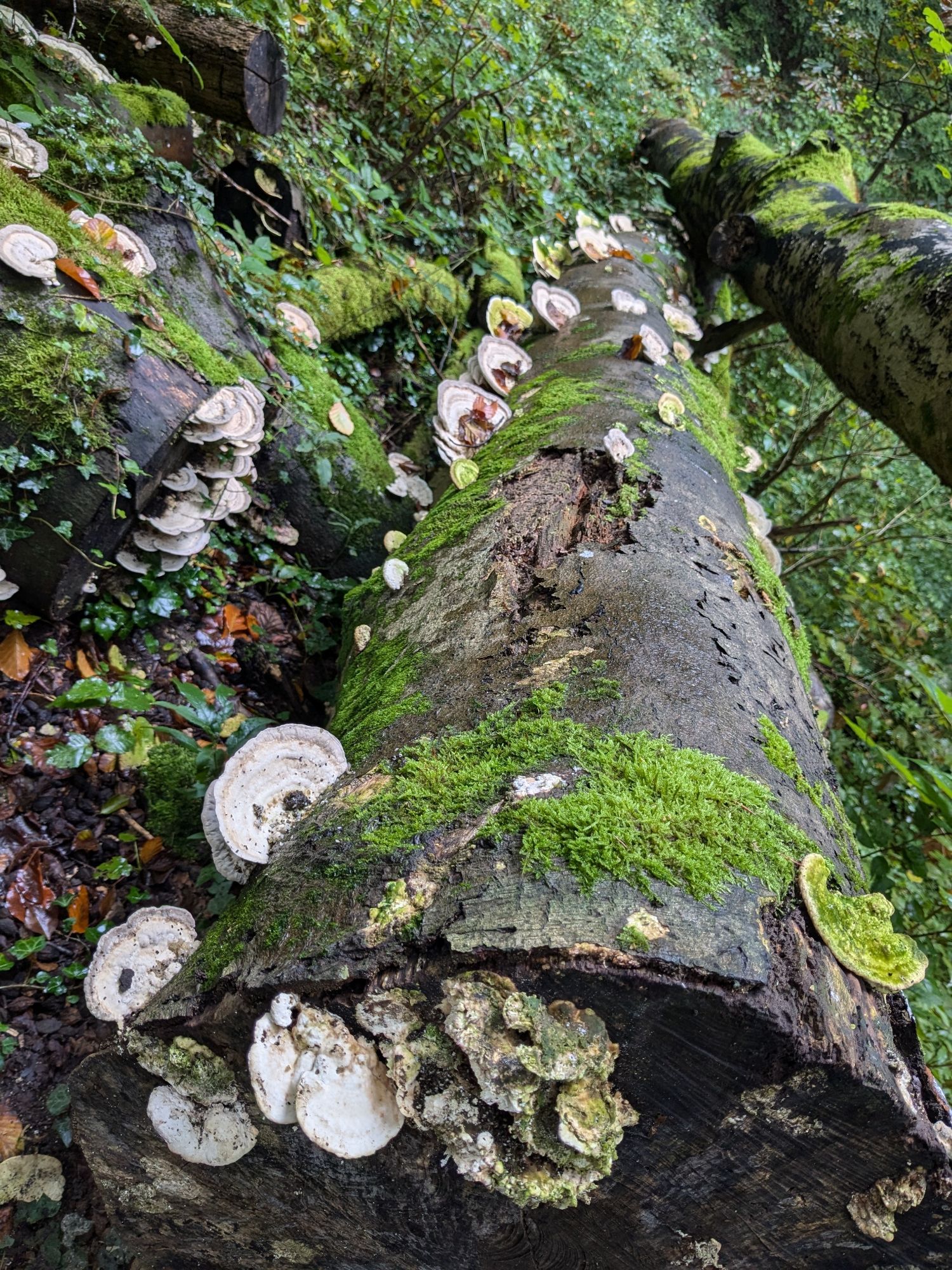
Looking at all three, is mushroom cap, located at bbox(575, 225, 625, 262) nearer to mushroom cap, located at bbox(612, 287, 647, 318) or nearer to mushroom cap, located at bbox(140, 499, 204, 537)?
mushroom cap, located at bbox(612, 287, 647, 318)

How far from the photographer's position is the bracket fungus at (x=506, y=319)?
539 cm

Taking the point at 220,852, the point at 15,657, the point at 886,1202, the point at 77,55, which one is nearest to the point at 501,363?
the point at 77,55

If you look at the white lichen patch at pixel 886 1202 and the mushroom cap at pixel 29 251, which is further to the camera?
the mushroom cap at pixel 29 251

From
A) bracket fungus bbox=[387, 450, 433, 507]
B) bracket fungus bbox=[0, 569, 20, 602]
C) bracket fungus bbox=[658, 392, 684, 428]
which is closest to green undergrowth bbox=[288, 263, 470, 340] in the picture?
bracket fungus bbox=[387, 450, 433, 507]

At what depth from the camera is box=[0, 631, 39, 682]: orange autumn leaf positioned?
9.86ft

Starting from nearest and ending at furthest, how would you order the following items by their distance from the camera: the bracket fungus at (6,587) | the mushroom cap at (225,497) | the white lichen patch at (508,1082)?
the white lichen patch at (508,1082) → the bracket fungus at (6,587) → the mushroom cap at (225,497)

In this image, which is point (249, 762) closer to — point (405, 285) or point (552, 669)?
point (552, 669)

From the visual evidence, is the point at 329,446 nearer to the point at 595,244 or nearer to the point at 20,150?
the point at 20,150

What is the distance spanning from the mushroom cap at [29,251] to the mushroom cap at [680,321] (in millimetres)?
4452

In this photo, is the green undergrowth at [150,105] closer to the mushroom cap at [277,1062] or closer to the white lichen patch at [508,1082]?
the mushroom cap at [277,1062]

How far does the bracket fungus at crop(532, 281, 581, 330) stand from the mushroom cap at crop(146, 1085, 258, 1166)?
496cm

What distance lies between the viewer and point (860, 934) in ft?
5.03

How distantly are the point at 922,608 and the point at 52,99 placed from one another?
8340 millimetres

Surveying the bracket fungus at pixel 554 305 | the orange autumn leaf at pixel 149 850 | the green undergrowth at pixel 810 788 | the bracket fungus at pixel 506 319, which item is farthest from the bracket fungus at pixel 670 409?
the orange autumn leaf at pixel 149 850
